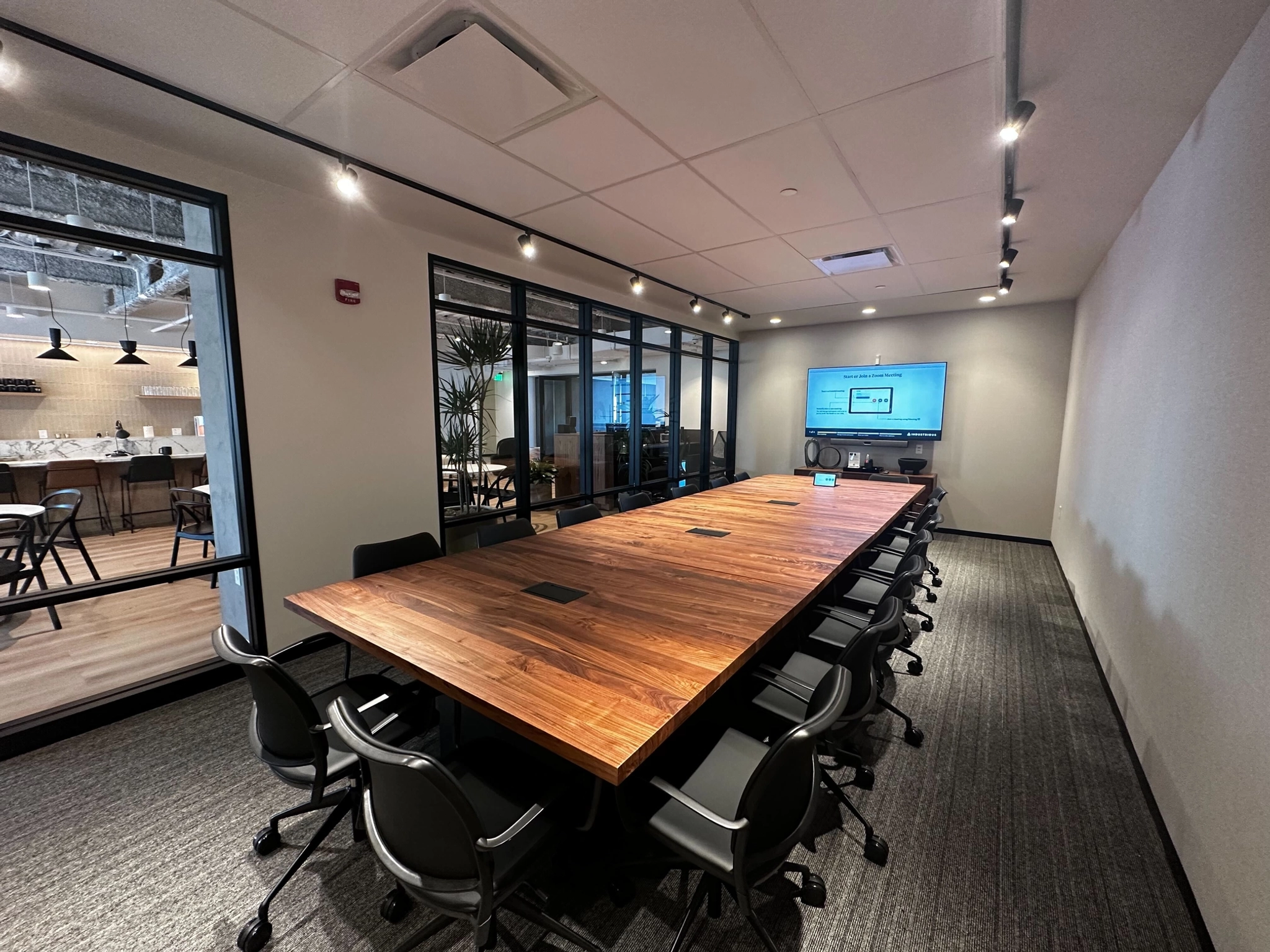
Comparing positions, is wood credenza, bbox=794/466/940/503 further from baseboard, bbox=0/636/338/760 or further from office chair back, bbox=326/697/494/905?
baseboard, bbox=0/636/338/760

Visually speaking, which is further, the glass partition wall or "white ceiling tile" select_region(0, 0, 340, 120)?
the glass partition wall

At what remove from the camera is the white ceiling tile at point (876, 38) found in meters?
1.57

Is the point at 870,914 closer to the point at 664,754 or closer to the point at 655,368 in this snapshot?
the point at 664,754

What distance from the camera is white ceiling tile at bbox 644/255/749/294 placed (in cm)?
438

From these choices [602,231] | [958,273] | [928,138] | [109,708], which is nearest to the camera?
[928,138]

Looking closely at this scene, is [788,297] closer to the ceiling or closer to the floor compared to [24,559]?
closer to the ceiling

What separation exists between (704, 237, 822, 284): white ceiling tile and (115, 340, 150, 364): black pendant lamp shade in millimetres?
7535

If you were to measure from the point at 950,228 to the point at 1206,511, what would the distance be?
254 cm

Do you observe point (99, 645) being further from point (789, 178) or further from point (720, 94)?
point (789, 178)

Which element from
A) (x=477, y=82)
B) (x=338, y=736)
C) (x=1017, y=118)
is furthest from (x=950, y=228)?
(x=338, y=736)

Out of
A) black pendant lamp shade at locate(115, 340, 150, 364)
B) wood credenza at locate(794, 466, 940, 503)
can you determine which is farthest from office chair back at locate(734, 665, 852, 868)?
black pendant lamp shade at locate(115, 340, 150, 364)

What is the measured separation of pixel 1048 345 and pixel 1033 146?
448cm

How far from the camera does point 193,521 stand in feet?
16.7

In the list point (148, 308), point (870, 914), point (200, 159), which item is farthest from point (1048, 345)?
point (148, 308)
